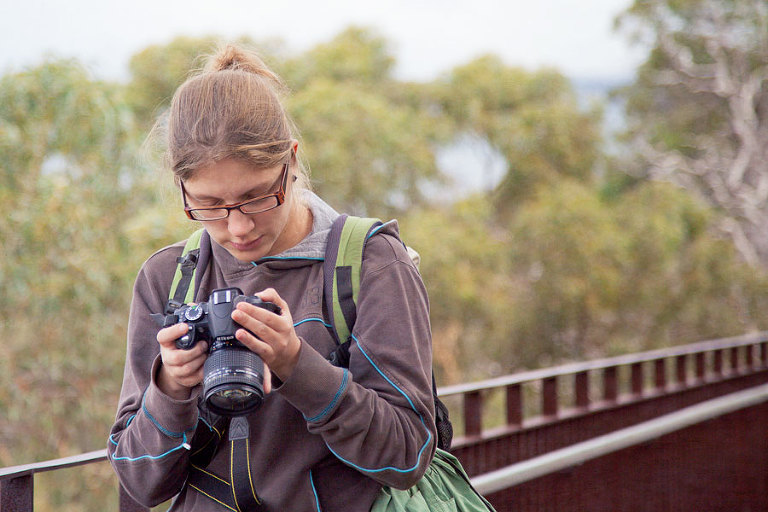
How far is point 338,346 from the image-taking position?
135 centimetres

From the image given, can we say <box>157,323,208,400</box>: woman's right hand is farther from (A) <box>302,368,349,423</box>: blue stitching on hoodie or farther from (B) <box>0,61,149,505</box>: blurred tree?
(B) <box>0,61,149,505</box>: blurred tree

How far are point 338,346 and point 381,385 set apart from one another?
100 mm

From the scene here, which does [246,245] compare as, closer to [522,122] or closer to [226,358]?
[226,358]

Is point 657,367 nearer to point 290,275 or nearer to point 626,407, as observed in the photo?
point 626,407

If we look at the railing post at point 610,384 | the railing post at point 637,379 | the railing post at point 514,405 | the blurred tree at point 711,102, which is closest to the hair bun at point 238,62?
the railing post at point 514,405

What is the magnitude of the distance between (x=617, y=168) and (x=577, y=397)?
1601cm

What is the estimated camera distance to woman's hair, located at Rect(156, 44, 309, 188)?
132 centimetres

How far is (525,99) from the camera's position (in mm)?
19172

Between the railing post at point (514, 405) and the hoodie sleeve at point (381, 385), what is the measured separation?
239 cm

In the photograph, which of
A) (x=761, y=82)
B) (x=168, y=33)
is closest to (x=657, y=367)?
(x=168, y=33)

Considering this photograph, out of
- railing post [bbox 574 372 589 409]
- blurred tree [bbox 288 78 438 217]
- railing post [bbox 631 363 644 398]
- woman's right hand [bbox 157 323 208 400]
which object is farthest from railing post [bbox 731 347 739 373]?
woman's right hand [bbox 157 323 208 400]

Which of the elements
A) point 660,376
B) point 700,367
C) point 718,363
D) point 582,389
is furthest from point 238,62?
point 718,363

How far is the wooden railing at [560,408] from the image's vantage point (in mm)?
1907

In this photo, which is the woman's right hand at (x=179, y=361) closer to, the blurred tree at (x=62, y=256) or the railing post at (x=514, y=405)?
the railing post at (x=514, y=405)
